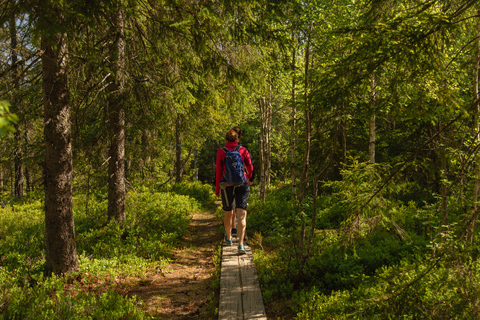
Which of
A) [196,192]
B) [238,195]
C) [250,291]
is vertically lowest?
[250,291]

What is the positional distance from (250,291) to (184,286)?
4.99 feet

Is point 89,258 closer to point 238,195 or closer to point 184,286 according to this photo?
point 184,286

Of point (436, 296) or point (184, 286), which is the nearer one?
point (436, 296)

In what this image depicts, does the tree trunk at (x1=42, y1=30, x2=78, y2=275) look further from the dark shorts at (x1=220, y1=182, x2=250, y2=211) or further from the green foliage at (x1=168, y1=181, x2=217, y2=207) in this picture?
the green foliage at (x1=168, y1=181, x2=217, y2=207)

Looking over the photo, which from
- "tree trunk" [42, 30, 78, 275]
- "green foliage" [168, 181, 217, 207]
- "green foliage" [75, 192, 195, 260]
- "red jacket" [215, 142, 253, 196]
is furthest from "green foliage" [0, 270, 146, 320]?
"green foliage" [168, 181, 217, 207]

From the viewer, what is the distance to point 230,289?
4.71m

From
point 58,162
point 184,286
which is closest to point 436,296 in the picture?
point 184,286

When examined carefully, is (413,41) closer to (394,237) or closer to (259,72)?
(259,72)

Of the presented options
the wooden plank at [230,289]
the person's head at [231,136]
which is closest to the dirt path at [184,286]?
the wooden plank at [230,289]

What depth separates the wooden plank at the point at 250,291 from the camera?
4.03 meters

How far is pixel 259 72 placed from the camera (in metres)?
6.74

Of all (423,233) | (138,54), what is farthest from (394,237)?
(138,54)

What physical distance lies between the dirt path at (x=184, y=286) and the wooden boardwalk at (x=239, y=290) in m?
0.27

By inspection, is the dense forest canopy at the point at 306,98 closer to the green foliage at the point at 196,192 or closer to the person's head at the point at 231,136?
the person's head at the point at 231,136
